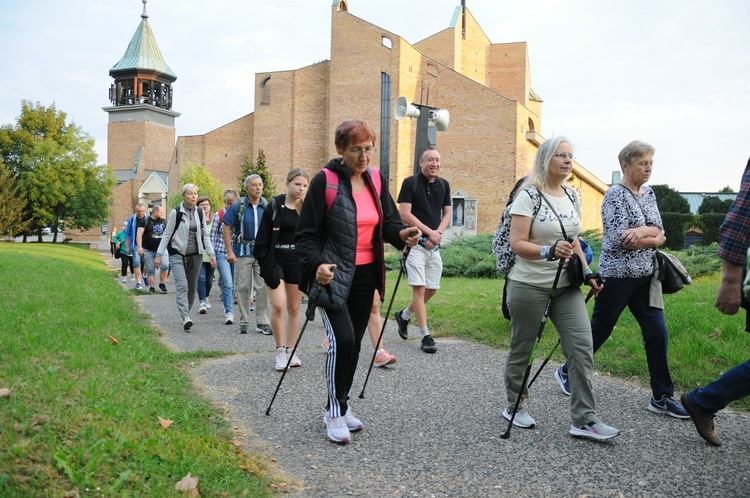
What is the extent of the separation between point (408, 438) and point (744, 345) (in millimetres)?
4086

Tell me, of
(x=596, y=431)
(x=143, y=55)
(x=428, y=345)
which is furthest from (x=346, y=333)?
(x=143, y=55)

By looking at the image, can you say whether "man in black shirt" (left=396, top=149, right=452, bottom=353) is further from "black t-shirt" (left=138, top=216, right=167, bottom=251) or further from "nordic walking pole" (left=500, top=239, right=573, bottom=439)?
"black t-shirt" (left=138, top=216, right=167, bottom=251)

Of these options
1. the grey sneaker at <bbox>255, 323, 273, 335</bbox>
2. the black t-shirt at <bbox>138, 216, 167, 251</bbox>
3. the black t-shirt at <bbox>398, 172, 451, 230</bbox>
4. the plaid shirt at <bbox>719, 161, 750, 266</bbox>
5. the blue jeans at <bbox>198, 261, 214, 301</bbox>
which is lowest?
the grey sneaker at <bbox>255, 323, 273, 335</bbox>

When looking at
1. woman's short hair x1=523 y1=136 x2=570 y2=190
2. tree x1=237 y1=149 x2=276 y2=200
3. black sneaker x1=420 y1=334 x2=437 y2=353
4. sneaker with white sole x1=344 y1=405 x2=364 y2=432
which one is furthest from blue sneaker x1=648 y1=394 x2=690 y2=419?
tree x1=237 y1=149 x2=276 y2=200

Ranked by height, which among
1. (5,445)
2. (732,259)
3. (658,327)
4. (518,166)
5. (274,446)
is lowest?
(274,446)

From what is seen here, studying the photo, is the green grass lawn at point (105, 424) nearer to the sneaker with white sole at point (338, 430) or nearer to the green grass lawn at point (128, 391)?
the green grass lawn at point (128, 391)

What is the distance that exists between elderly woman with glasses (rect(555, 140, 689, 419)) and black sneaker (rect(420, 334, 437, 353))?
2.71 m

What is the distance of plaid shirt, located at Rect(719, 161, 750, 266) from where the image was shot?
3.58 meters

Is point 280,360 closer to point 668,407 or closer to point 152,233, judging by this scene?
point 668,407

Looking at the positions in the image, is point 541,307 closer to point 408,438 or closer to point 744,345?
point 408,438

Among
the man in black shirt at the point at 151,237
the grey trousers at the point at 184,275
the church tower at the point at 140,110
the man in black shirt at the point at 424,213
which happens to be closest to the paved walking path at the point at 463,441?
the man in black shirt at the point at 424,213

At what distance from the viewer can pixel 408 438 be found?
179 inches

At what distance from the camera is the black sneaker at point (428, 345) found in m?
7.58

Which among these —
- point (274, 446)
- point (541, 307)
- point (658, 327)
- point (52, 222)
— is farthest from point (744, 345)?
point (52, 222)
